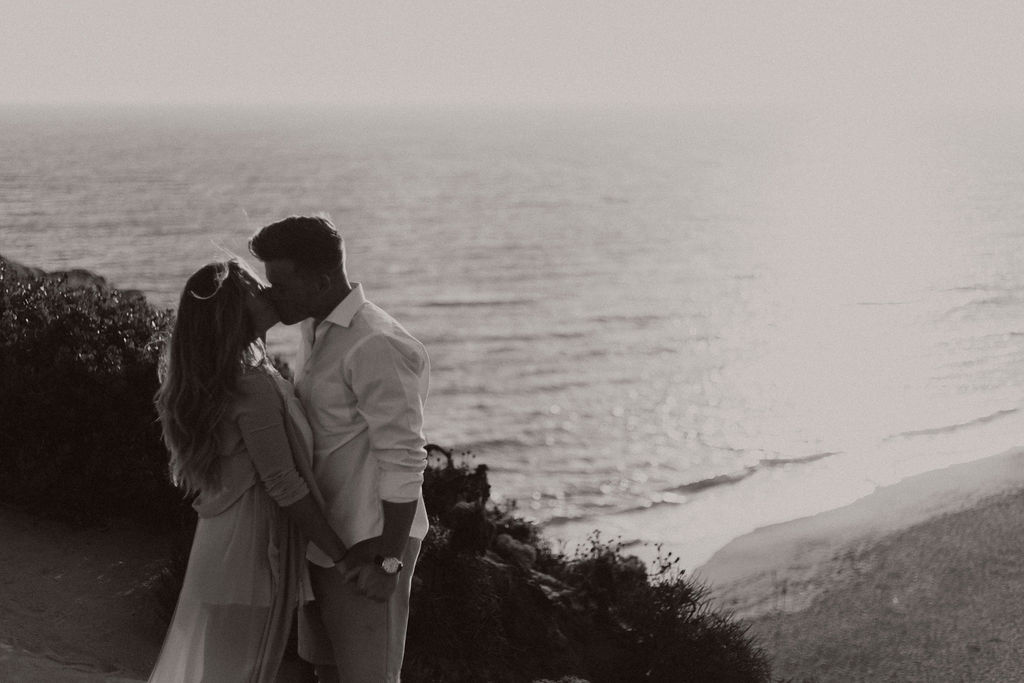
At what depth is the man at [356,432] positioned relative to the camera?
3.55 metres

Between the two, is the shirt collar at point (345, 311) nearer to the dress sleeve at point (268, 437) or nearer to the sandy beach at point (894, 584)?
the dress sleeve at point (268, 437)

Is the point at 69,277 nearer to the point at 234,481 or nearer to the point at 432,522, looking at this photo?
the point at 432,522

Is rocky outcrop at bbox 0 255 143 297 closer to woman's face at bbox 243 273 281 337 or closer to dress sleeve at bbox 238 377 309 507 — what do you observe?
woman's face at bbox 243 273 281 337

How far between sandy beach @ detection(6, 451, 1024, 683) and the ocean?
0.97 metres

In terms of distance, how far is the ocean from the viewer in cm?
1630

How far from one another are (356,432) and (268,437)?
0.93ft

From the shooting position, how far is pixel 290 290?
12.0ft

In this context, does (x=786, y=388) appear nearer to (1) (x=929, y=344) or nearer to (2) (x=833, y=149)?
(1) (x=929, y=344)

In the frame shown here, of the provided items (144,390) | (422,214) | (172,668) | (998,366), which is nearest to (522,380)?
(998,366)

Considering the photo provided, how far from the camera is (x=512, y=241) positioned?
50031 millimetres

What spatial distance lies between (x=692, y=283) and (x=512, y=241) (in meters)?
14.5

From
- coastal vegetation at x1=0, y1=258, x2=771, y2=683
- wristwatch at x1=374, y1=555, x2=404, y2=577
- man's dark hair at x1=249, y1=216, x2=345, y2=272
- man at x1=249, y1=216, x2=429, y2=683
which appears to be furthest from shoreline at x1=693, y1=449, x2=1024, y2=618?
man's dark hair at x1=249, y1=216, x2=345, y2=272

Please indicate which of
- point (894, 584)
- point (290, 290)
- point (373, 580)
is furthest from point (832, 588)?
point (290, 290)

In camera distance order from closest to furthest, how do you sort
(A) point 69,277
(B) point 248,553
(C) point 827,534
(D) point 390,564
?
(D) point 390,564, (B) point 248,553, (A) point 69,277, (C) point 827,534
